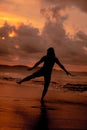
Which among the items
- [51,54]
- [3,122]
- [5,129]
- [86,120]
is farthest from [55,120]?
[51,54]

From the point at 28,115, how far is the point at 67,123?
1.41m

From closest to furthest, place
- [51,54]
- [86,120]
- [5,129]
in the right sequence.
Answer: [5,129] < [86,120] < [51,54]

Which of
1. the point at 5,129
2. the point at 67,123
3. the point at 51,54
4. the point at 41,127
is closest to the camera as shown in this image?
the point at 5,129

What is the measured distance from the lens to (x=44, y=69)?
14.3 metres

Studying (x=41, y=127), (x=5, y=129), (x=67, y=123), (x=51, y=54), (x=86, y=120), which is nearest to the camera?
(x=5, y=129)

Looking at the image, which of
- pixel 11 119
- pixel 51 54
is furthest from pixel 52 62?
pixel 11 119

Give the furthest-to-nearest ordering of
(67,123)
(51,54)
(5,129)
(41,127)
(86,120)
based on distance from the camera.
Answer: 1. (51,54)
2. (86,120)
3. (67,123)
4. (41,127)
5. (5,129)

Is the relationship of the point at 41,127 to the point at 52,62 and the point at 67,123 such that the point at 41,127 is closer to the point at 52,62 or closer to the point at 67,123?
the point at 67,123

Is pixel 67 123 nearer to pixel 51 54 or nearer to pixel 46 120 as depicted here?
pixel 46 120

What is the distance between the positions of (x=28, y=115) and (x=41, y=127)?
6.19ft

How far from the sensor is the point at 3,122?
7.82m

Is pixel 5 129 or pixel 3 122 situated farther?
pixel 3 122

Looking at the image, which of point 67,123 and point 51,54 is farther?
point 51,54

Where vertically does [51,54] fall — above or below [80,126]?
above
